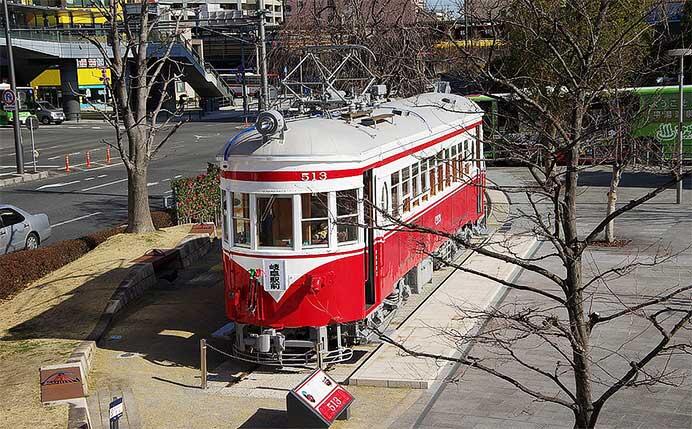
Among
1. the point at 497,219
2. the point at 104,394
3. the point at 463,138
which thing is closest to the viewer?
the point at 104,394

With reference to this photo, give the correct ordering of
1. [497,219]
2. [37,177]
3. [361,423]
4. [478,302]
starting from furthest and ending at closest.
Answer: [37,177], [497,219], [478,302], [361,423]

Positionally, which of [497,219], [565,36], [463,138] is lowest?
[497,219]

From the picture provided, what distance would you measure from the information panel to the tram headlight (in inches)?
141

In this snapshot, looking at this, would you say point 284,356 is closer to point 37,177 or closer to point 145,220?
point 145,220

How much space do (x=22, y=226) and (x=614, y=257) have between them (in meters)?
13.3

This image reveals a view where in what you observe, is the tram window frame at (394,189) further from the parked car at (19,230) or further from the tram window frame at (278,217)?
the parked car at (19,230)

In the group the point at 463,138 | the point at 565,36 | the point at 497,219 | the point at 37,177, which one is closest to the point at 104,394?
the point at 565,36

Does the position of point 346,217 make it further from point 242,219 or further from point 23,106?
point 23,106

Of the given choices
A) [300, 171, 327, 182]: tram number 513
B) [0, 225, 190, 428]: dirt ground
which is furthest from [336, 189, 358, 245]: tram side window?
[0, 225, 190, 428]: dirt ground

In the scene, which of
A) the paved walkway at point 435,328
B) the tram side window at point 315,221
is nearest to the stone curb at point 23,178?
the paved walkway at point 435,328

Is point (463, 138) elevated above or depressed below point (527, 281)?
above

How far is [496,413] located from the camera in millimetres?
12172

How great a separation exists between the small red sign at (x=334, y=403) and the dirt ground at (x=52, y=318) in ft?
10.3

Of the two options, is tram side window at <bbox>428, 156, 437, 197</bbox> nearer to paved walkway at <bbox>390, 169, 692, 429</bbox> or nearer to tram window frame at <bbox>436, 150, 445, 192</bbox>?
tram window frame at <bbox>436, 150, 445, 192</bbox>
